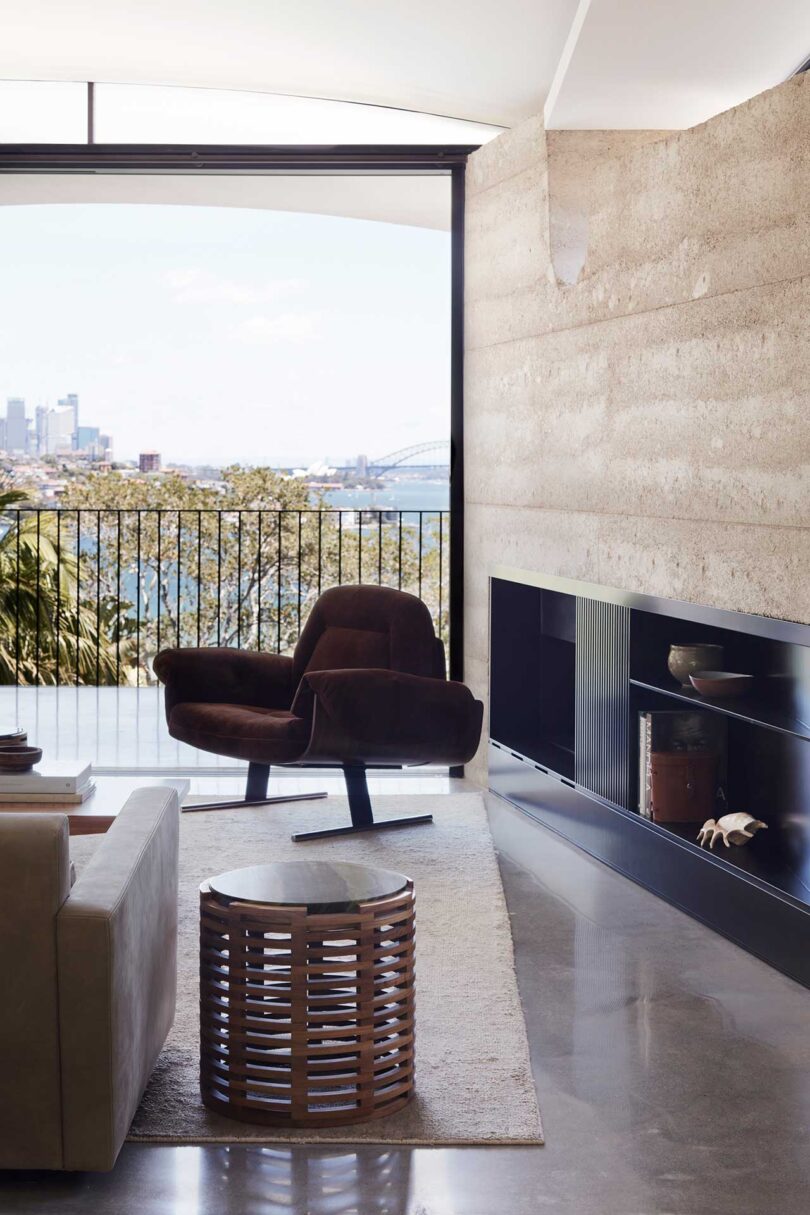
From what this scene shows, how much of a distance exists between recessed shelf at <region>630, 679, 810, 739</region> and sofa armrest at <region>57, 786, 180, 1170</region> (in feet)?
5.72

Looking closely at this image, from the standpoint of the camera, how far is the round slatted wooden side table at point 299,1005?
7.76ft

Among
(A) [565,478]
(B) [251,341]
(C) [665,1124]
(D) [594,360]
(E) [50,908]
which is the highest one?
(B) [251,341]

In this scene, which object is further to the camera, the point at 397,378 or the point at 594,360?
the point at 397,378

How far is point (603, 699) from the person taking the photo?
4352 millimetres

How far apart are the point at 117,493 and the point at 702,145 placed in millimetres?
8338

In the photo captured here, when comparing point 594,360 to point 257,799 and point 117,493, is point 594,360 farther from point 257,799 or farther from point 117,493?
point 117,493

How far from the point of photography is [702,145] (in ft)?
12.1

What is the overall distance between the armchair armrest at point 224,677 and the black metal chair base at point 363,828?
609 millimetres

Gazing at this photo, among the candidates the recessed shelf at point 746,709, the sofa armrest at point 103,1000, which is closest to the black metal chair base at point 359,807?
the recessed shelf at point 746,709

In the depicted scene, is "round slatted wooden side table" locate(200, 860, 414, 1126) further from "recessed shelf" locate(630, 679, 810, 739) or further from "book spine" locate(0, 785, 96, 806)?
"recessed shelf" locate(630, 679, 810, 739)

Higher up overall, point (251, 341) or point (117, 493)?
point (251, 341)

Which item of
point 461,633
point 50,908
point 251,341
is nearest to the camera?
point 50,908

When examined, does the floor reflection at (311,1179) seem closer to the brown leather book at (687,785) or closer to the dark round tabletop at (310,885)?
the dark round tabletop at (310,885)

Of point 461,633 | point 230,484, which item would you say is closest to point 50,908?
point 461,633
